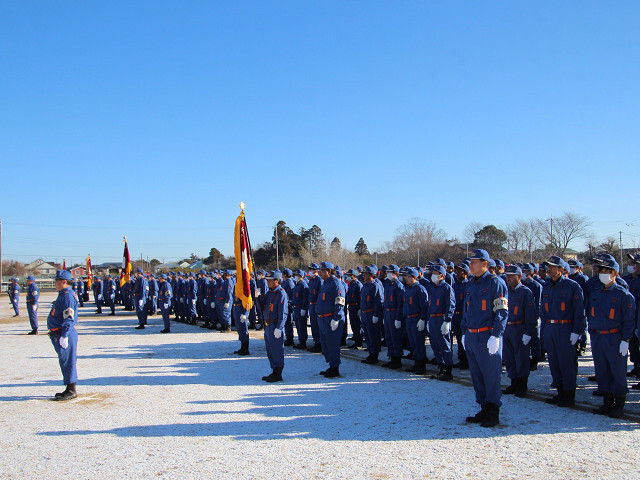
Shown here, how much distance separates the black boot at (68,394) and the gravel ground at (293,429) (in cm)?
15

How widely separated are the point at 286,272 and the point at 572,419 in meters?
12.1

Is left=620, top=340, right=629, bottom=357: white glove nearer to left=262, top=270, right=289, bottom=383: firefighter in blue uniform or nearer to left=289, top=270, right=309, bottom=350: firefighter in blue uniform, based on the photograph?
left=262, top=270, right=289, bottom=383: firefighter in blue uniform

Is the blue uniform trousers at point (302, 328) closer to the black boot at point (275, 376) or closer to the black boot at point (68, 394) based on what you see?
the black boot at point (275, 376)

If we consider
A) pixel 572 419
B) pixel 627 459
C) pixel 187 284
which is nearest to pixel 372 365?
pixel 572 419

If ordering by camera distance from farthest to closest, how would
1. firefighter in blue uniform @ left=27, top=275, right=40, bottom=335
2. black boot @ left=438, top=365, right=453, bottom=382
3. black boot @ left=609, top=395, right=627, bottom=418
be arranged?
firefighter in blue uniform @ left=27, top=275, right=40, bottom=335
black boot @ left=438, top=365, right=453, bottom=382
black boot @ left=609, top=395, right=627, bottom=418

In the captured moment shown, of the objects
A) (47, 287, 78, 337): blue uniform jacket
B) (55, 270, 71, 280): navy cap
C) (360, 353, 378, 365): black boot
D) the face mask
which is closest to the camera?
the face mask

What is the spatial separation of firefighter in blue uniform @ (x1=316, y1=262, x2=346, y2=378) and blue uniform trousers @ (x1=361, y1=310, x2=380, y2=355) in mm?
1410

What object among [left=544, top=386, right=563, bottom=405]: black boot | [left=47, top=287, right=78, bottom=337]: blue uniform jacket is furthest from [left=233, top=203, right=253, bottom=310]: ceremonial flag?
[left=544, top=386, right=563, bottom=405]: black boot

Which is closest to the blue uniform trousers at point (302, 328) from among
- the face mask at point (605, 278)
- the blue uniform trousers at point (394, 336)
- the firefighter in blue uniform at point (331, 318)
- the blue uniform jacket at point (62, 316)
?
the blue uniform trousers at point (394, 336)

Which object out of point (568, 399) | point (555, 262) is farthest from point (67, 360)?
point (555, 262)

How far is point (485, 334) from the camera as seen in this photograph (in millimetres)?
6676

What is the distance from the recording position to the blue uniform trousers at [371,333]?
11.4 metres

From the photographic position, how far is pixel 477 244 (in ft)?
201

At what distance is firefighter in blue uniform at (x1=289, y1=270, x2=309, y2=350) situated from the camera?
14.2m
